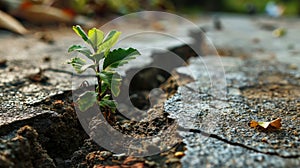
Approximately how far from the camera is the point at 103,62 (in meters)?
1.36

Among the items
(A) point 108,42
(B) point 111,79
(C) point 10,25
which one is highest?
(C) point 10,25

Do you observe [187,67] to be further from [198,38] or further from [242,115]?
[198,38]

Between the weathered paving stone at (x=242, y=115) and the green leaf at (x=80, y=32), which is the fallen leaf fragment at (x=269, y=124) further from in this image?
the green leaf at (x=80, y=32)

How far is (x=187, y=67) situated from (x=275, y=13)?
463cm

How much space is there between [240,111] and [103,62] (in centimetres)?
62

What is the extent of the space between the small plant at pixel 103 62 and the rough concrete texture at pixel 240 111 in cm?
29

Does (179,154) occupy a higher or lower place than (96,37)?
lower

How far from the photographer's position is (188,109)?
1.50m

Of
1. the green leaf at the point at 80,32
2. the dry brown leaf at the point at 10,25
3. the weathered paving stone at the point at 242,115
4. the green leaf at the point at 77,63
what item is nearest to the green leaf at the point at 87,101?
the green leaf at the point at 77,63

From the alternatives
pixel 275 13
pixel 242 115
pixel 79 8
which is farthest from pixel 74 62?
pixel 275 13

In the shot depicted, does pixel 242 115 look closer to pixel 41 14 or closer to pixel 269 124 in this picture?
pixel 269 124

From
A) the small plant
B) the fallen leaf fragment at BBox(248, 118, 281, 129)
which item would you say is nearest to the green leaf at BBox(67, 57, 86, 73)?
the small plant

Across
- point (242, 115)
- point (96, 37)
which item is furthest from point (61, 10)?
point (242, 115)

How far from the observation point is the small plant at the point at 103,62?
131 cm
